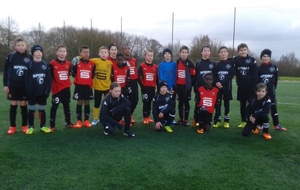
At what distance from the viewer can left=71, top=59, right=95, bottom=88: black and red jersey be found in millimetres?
5879

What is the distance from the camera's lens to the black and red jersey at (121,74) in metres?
6.25

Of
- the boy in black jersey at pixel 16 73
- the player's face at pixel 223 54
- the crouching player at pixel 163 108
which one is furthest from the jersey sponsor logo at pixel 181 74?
the boy in black jersey at pixel 16 73

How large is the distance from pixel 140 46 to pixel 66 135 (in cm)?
3809

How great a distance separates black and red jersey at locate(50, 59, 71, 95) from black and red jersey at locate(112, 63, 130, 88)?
104 cm

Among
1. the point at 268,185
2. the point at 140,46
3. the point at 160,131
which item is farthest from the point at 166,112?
the point at 140,46

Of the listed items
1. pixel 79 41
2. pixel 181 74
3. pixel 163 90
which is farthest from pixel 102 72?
pixel 79 41

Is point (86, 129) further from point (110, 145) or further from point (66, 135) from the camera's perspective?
point (110, 145)

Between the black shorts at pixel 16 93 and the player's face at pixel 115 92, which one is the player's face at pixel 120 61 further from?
Result: the black shorts at pixel 16 93

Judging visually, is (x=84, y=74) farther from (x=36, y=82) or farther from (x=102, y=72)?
(x=36, y=82)

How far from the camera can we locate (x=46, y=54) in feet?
103

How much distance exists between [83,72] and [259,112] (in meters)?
3.62

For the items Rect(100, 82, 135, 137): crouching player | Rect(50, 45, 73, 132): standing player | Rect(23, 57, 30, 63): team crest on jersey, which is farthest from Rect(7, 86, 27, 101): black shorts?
Rect(100, 82, 135, 137): crouching player

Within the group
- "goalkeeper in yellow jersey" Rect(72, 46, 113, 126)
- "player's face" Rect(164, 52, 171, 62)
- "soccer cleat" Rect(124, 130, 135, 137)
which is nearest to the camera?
"soccer cleat" Rect(124, 130, 135, 137)

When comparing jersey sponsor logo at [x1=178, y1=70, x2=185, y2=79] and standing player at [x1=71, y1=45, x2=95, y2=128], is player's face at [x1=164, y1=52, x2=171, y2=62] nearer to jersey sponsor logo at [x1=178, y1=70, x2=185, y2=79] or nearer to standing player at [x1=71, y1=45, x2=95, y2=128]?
jersey sponsor logo at [x1=178, y1=70, x2=185, y2=79]
